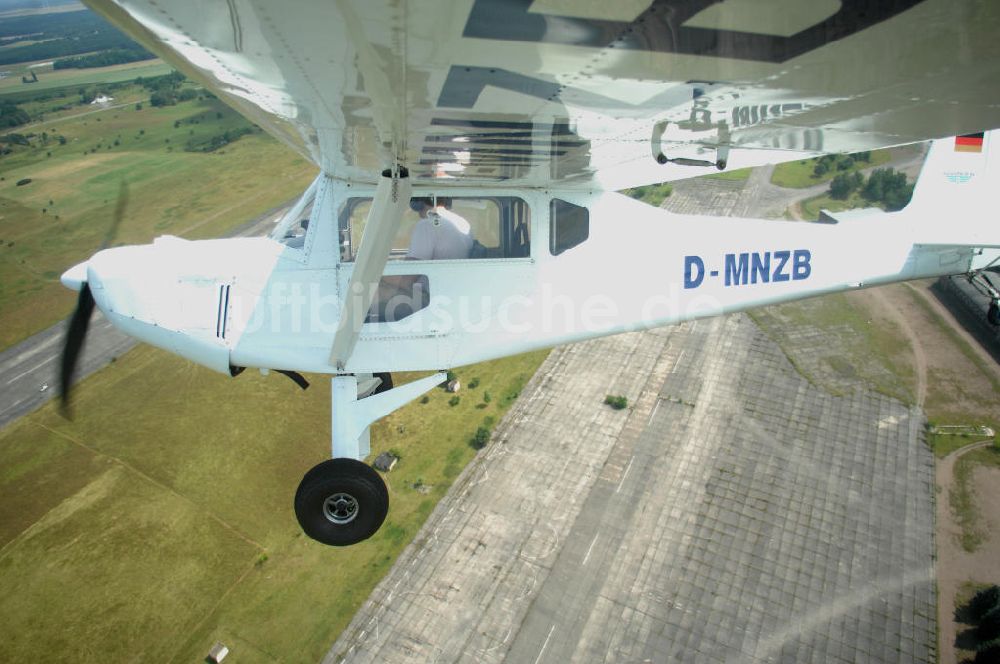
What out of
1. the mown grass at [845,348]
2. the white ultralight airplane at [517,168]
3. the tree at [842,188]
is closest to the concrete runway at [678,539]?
the mown grass at [845,348]

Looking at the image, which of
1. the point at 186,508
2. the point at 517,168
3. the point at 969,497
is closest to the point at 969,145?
the point at 517,168

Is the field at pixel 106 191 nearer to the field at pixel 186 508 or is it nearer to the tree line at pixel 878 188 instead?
the field at pixel 186 508

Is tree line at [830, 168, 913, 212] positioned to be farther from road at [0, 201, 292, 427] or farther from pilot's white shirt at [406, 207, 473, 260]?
road at [0, 201, 292, 427]

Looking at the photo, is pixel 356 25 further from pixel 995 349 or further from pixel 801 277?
pixel 995 349

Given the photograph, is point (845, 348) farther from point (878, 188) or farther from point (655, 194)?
point (655, 194)

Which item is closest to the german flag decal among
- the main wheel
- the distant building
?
the main wheel

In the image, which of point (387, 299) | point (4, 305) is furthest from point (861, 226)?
point (4, 305)
